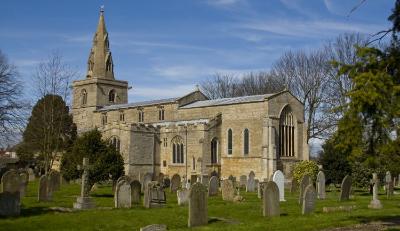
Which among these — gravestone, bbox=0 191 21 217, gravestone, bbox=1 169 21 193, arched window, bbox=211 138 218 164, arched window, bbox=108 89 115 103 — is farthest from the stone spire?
gravestone, bbox=0 191 21 217

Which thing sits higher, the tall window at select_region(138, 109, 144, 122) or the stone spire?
the stone spire

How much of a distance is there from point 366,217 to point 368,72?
19.2ft

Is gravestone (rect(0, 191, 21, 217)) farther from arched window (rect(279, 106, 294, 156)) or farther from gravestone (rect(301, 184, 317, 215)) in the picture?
arched window (rect(279, 106, 294, 156))

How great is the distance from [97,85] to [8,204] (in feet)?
149

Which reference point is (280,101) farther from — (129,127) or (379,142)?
(379,142)

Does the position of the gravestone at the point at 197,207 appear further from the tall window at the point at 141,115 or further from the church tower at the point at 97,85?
the church tower at the point at 97,85

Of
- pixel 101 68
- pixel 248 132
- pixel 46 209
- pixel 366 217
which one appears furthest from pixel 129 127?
pixel 366 217

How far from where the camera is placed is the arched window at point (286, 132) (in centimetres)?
4322

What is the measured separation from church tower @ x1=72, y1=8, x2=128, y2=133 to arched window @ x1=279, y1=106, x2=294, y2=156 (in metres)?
24.6

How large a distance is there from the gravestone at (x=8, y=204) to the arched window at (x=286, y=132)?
30.8 meters

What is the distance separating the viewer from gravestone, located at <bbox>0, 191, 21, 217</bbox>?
1445cm

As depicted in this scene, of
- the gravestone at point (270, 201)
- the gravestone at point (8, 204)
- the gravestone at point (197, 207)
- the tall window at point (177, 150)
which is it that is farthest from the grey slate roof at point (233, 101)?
the gravestone at point (8, 204)

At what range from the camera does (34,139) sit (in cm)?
4978

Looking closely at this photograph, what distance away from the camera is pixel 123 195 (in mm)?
17469
